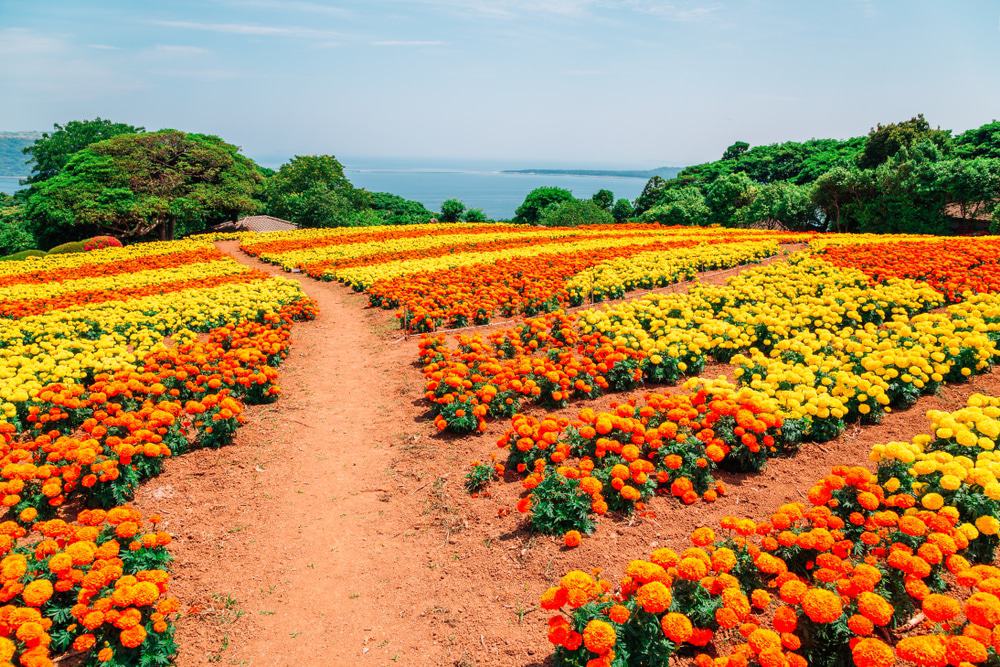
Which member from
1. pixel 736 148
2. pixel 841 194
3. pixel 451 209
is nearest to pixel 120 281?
pixel 451 209

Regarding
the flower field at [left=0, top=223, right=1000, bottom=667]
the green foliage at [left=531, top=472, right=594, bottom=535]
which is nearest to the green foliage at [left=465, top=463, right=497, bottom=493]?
the flower field at [left=0, top=223, right=1000, bottom=667]

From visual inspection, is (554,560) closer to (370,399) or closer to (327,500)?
(327,500)

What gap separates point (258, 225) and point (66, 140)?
135 feet

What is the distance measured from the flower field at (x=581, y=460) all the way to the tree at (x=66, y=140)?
6541 cm

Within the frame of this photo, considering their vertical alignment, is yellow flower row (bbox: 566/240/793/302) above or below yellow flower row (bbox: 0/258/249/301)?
above

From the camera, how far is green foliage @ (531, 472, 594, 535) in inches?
222

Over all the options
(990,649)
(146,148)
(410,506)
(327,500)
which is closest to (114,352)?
(327,500)

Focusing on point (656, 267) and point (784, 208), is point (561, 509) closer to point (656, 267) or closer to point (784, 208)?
point (656, 267)

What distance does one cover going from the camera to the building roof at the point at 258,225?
4359 cm

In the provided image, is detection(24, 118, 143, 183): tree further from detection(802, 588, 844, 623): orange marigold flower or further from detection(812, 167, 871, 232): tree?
detection(802, 588, 844, 623): orange marigold flower

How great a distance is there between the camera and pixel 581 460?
20.2 feet

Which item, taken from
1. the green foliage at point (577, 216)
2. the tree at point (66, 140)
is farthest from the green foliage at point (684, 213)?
the tree at point (66, 140)

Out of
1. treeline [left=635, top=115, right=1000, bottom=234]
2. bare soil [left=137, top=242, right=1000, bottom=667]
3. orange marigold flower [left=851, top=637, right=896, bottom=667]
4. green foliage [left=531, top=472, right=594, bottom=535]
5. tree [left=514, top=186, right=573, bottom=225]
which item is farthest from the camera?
tree [left=514, top=186, right=573, bottom=225]

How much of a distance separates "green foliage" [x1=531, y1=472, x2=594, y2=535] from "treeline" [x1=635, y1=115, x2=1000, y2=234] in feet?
93.5
